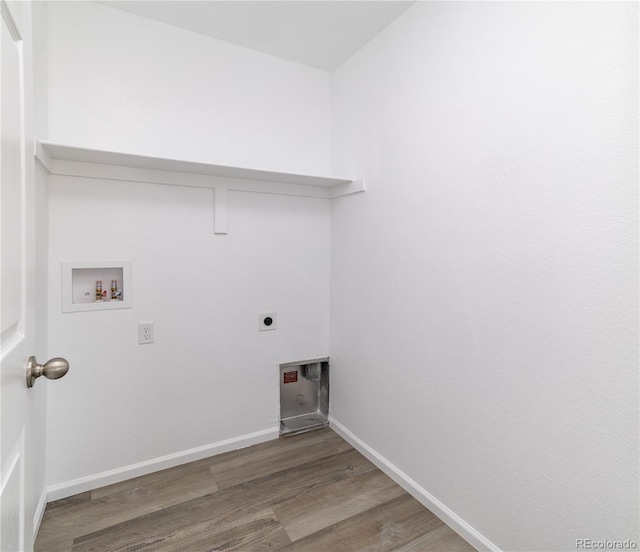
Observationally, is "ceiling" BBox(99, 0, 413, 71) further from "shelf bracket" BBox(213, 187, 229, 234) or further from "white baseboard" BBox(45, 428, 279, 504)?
"white baseboard" BBox(45, 428, 279, 504)

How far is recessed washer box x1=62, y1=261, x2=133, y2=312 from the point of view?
179cm

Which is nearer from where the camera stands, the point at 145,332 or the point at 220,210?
the point at 145,332

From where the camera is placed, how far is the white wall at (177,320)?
183 centimetres

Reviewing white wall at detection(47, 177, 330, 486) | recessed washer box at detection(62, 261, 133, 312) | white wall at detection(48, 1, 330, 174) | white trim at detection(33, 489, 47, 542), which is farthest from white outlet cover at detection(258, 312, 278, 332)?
white trim at detection(33, 489, 47, 542)

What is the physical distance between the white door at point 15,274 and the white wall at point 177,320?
1.12 m

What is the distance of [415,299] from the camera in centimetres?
185

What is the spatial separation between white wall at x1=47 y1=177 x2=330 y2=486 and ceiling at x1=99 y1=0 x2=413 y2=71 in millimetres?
924

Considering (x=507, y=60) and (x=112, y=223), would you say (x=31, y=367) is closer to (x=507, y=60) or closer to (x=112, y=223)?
(x=112, y=223)

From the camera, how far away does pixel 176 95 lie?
80.0 inches

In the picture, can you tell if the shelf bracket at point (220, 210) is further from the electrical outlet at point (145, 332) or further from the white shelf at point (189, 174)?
the electrical outlet at point (145, 332)

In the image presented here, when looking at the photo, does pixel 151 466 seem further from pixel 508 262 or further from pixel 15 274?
pixel 508 262
